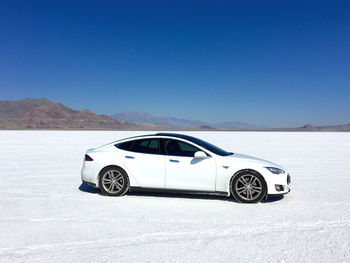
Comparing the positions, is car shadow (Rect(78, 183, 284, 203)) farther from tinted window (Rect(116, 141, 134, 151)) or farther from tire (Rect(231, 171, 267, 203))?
tinted window (Rect(116, 141, 134, 151))

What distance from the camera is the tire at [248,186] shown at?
616 cm

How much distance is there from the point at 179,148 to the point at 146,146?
0.76 metres

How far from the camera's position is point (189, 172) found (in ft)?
20.7

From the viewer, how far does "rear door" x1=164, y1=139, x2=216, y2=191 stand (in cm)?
624

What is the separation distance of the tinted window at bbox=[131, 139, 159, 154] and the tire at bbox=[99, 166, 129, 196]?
596 mm

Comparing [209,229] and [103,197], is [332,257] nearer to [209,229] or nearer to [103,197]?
[209,229]

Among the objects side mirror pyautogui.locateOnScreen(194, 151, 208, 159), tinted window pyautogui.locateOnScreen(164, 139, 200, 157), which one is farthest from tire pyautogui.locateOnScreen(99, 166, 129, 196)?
side mirror pyautogui.locateOnScreen(194, 151, 208, 159)

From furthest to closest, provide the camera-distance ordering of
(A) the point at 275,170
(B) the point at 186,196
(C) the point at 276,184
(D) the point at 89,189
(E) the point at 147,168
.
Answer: (D) the point at 89,189 < (B) the point at 186,196 < (E) the point at 147,168 < (A) the point at 275,170 < (C) the point at 276,184

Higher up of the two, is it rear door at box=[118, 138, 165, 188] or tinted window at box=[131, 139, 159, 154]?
tinted window at box=[131, 139, 159, 154]

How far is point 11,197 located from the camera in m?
6.57

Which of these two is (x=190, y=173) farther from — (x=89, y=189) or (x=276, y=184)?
(x=89, y=189)

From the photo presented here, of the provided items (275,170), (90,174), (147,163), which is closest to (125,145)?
(147,163)

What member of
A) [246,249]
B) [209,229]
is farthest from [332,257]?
[209,229]

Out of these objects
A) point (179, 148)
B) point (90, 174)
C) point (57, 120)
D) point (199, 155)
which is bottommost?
point (90, 174)
